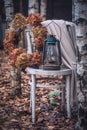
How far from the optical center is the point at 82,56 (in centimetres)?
462

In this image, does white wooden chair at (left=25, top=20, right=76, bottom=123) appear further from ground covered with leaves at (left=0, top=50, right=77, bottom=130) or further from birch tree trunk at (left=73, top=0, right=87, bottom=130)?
birch tree trunk at (left=73, top=0, right=87, bottom=130)

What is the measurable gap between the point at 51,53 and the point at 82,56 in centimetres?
83

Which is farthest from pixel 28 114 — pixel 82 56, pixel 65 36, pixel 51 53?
pixel 82 56

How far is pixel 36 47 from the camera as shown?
18.4ft

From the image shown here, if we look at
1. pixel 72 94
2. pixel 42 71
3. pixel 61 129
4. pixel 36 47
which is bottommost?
pixel 61 129

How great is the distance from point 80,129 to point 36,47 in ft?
5.38

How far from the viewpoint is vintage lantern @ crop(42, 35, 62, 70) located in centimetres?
526

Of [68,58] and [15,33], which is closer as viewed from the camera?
[68,58]

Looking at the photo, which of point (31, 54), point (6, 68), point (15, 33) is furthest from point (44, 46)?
point (6, 68)

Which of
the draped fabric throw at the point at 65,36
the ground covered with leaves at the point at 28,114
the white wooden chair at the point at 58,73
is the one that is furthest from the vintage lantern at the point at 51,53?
the ground covered with leaves at the point at 28,114

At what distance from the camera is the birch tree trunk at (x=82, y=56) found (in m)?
4.54

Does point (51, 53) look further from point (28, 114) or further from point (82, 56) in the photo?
point (28, 114)

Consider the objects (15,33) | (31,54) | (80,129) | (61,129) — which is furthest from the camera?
(15,33)

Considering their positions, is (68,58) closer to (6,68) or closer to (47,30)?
(47,30)
